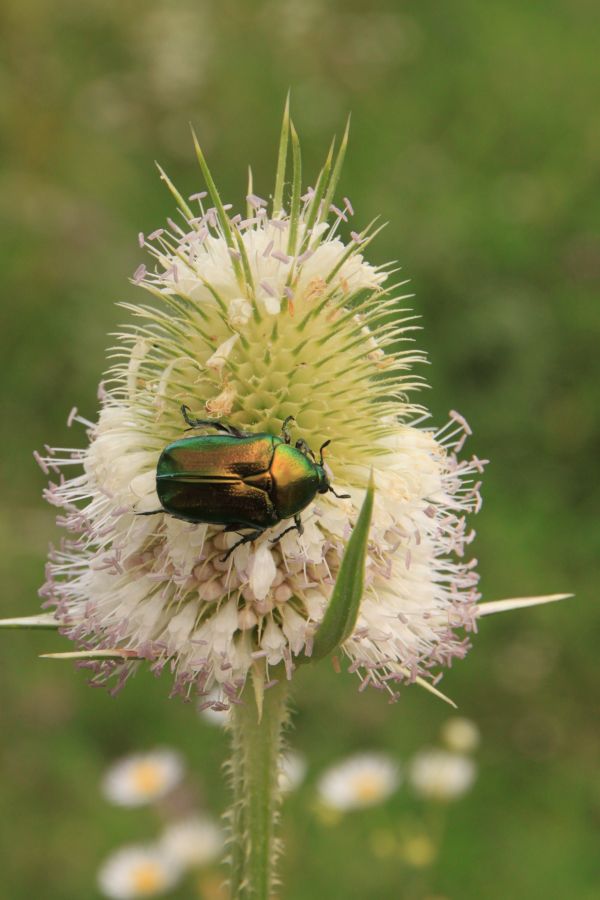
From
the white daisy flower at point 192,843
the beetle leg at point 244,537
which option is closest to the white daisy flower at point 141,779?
the white daisy flower at point 192,843

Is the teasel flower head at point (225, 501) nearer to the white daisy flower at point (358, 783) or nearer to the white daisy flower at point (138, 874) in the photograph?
the white daisy flower at point (138, 874)

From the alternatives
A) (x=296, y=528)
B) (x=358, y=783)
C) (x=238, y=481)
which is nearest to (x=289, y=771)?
(x=358, y=783)

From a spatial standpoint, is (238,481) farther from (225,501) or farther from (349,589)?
(349,589)

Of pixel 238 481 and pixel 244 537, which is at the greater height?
pixel 238 481

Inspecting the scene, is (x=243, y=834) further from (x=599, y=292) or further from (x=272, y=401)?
(x=599, y=292)

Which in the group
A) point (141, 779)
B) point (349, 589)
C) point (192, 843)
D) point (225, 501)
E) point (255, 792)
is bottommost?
point (192, 843)

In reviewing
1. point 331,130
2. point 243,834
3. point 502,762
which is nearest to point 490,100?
point 331,130

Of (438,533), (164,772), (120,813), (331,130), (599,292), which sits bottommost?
(120,813)
